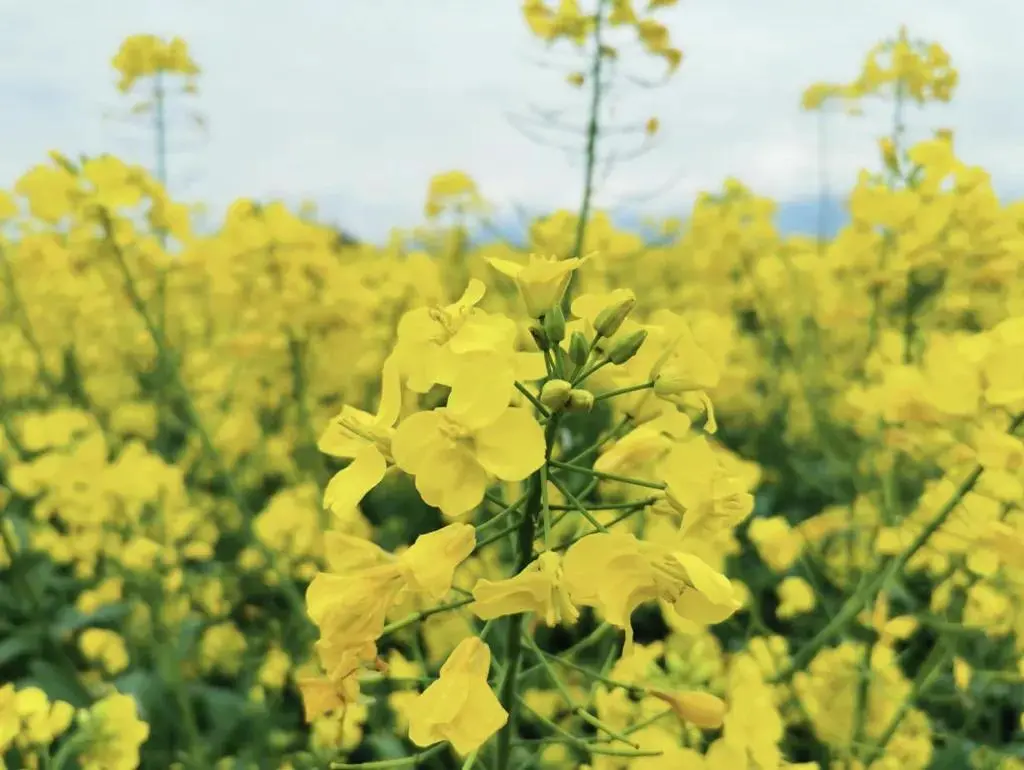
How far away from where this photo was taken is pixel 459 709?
0.98 meters

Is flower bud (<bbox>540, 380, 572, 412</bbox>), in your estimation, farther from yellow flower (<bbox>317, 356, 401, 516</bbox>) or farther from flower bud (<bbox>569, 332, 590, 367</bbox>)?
yellow flower (<bbox>317, 356, 401, 516</bbox>)

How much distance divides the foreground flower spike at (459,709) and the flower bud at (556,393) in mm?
279

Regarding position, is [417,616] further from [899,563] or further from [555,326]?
[899,563]

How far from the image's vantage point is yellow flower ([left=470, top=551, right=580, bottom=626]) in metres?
0.93

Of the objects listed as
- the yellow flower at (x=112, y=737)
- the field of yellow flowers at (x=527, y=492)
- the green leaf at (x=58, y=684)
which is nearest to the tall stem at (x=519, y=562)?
the field of yellow flowers at (x=527, y=492)

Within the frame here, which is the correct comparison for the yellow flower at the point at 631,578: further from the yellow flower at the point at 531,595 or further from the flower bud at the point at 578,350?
the flower bud at the point at 578,350

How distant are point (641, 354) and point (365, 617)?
47cm

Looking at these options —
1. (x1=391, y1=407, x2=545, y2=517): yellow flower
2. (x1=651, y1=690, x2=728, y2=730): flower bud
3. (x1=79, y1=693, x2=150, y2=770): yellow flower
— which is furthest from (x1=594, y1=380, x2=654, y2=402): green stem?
(x1=79, y1=693, x2=150, y2=770): yellow flower

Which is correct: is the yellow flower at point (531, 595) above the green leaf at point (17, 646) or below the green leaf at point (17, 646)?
above

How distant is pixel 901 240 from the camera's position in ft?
7.89

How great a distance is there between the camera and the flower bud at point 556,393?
38.8 inches

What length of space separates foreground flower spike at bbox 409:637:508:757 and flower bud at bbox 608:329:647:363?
36cm

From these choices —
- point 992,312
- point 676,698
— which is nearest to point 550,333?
point 676,698

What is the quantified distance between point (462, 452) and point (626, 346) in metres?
0.23
